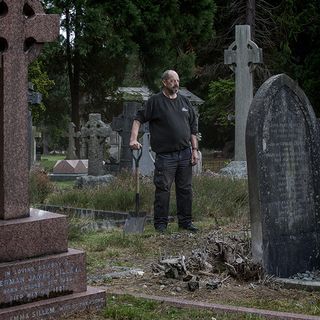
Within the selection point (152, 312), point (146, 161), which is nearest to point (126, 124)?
point (146, 161)

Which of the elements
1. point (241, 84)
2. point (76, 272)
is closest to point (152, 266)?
point (76, 272)

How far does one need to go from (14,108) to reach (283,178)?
286cm

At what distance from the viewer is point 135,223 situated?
943 centimetres

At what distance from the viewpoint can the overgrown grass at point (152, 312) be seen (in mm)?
5164

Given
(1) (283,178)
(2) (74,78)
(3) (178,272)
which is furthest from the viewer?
(2) (74,78)

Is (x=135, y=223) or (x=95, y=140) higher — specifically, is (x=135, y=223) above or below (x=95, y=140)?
below

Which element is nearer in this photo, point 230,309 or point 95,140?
point 230,309

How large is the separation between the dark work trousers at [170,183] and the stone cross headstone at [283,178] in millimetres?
2320

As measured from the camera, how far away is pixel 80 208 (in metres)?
11.9

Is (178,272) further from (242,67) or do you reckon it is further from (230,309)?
(242,67)

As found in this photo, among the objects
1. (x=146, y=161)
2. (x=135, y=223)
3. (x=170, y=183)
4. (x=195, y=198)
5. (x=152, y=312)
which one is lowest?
(x=152, y=312)

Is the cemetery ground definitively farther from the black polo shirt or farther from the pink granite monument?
the black polo shirt

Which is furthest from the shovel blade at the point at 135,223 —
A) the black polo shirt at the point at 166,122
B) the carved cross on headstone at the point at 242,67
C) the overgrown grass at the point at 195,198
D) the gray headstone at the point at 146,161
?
the gray headstone at the point at 146,161

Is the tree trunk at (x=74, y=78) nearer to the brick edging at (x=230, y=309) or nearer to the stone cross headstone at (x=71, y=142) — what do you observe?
the stone cross headstone at (x=71, y=142)
